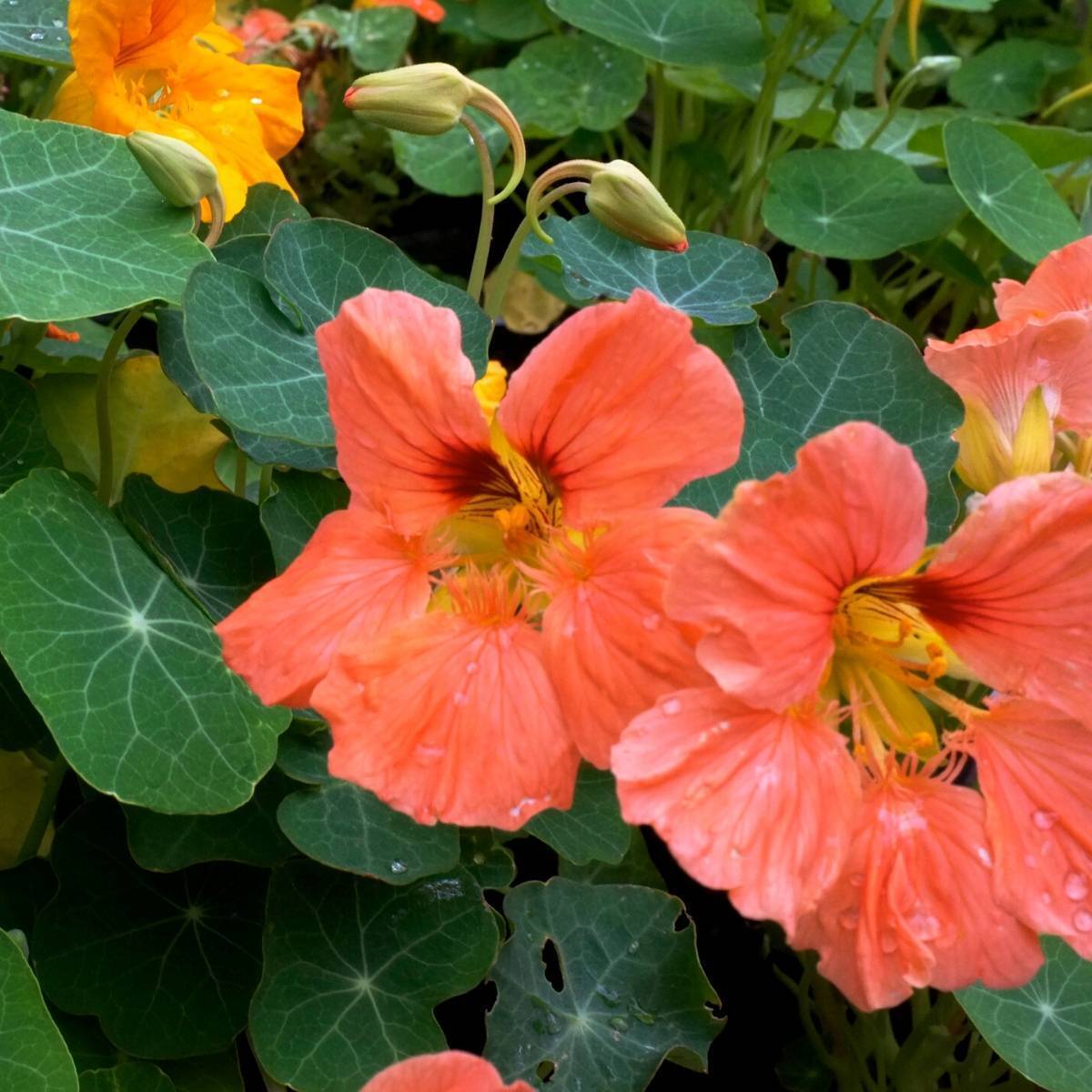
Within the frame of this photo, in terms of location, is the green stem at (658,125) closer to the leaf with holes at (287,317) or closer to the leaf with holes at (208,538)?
the leaf with holes at (287,317)

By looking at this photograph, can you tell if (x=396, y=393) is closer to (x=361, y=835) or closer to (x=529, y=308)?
(x=361, y=835)

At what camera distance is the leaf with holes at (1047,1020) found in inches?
35.5

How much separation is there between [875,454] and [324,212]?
5.62ft

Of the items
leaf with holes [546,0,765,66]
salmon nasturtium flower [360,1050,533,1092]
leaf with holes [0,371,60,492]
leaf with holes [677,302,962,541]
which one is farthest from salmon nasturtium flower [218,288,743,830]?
leaf with holes [546,0,765,66]

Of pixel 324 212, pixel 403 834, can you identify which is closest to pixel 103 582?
pixel 403 834

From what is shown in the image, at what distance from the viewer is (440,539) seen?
0.73m

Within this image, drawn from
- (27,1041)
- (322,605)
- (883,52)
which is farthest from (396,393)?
(883,52)

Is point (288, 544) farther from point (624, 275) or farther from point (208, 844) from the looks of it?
point (624, 275)

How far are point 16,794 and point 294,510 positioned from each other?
1.19ft

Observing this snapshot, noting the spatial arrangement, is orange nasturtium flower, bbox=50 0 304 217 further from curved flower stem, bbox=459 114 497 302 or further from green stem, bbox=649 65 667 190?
green stem, bbox=649 65 667 190

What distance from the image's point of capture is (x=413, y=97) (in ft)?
2.97

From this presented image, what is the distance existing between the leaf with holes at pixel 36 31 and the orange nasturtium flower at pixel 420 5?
2.99ft

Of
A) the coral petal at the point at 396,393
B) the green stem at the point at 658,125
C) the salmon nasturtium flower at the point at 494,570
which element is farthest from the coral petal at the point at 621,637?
the green stem at the point at 658,125

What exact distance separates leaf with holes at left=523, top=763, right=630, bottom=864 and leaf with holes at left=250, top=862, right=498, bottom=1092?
0.08 meters
